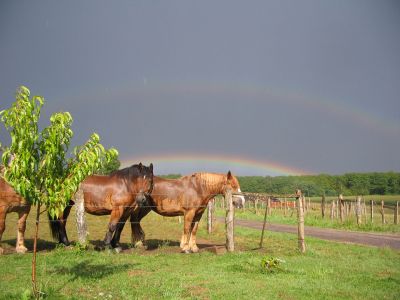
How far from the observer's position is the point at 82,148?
7.19 metres

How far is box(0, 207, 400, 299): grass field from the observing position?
7582mm

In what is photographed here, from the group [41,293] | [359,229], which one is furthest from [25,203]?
[359,229]

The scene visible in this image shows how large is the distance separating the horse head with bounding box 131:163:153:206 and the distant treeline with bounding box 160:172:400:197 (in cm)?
9405

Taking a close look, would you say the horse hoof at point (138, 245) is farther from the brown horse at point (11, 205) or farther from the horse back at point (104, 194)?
the brown horse at point (11, 205)

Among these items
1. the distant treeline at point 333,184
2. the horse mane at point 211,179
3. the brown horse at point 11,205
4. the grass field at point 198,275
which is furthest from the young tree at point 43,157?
the distant treeline at point 333,184

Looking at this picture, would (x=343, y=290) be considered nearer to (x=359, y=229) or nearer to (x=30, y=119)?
(x=30, y=119)

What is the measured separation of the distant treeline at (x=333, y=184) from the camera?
362 feet

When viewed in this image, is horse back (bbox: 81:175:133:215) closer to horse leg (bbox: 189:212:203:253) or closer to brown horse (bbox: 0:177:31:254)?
brown horse (bbox: 0:177:31:254)

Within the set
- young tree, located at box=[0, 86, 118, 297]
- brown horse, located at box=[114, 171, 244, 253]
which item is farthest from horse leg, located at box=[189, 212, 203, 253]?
young tree, located at box=[0, 86, 118, 297]

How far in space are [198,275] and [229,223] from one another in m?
3.87

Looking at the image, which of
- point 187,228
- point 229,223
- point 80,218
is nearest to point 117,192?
point 80,218

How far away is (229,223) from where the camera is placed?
1287cm

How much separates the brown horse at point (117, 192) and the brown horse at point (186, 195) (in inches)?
29.4

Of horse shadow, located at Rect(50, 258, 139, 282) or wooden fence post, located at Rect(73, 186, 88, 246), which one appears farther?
wooden fence post, located at Rect(73, 186, 88, 246)
